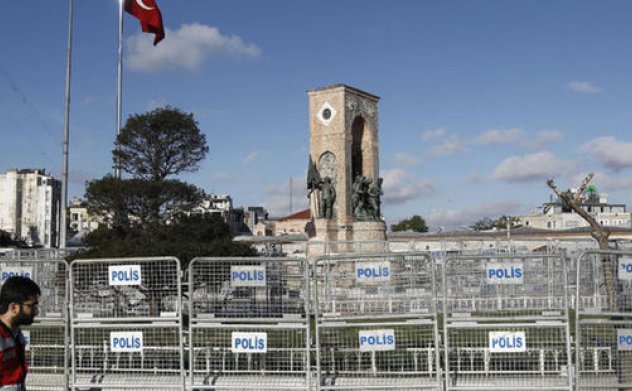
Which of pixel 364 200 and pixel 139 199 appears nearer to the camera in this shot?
pixel 139 199

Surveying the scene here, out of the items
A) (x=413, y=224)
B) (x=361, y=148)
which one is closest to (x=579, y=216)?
(x=413, y=224)

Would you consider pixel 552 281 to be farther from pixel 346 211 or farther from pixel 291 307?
pixel 346 211

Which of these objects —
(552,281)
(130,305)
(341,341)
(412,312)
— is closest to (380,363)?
(341,341)

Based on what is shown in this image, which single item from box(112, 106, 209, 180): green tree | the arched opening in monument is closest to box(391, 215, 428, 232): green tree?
the arched opening in monument

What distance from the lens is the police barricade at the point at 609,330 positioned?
8.57 meters

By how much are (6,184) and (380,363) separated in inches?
4591

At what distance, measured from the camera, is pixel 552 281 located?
973cm

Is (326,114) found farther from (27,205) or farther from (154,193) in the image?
(27,205)

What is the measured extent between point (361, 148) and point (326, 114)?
3.70 meters

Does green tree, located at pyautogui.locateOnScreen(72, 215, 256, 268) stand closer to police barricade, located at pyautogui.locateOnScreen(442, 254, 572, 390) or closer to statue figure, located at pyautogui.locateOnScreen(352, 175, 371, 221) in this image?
statue figure, located at pyautogui.locateOnScreen(352, 175, 371, 221)

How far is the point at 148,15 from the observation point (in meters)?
29.5

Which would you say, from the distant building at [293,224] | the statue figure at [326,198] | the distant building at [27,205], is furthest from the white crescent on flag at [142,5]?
the distant building at [27,205]

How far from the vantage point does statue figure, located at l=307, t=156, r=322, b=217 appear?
112ft

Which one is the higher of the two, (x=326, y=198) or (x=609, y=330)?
(x=326, y=198)
